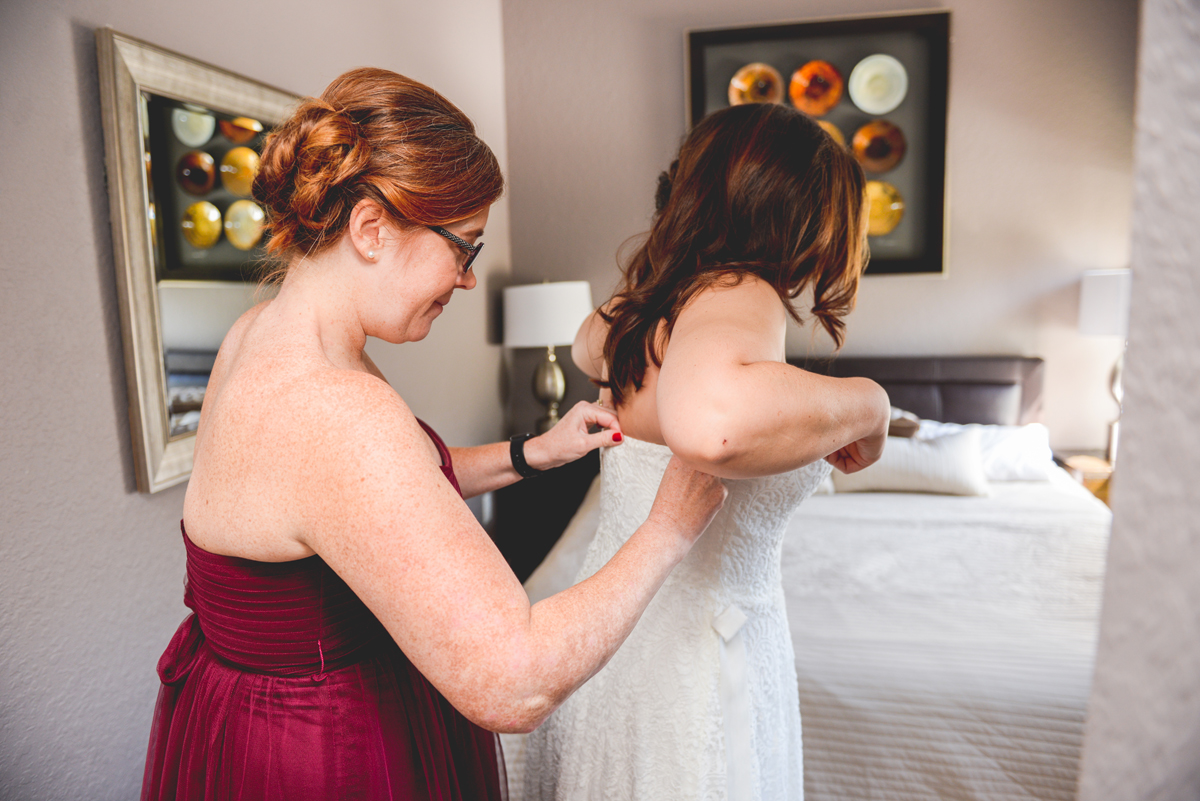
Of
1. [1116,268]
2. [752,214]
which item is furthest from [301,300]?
[1116,268]

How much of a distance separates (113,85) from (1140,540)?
4.99ft

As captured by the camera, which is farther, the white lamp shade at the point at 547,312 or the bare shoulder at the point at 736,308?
the white lamp shade at the point at 547,312

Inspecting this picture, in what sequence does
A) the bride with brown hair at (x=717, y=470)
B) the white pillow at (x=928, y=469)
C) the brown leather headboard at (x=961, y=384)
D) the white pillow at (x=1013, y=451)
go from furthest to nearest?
the brown leather headboard at (x=961, y=384) < the white pillow at (x=1013, y=451) < the white pillow at (x=928, y=469) < the bride with brown hair at (x=717, y=470)

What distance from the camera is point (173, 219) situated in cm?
136

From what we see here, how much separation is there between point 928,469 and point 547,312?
Result: 1.76 meters

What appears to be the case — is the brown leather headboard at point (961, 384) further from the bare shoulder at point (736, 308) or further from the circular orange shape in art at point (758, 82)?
the bare shoulder at point (736, 308)

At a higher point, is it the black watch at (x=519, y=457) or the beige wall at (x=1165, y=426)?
the beige wall at (x=1165, y=426)

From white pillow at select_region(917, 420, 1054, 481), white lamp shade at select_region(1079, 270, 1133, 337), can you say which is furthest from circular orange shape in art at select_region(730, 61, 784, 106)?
white pillow at select_region(917, 420, 1054, 481)

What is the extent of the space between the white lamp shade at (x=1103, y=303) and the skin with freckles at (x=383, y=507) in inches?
119

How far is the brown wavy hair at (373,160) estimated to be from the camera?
81 centimetres

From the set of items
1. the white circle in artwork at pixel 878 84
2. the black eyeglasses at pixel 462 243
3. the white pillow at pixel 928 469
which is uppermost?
the white circle in artwork at pixel 878 84

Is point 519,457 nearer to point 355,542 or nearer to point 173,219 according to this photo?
point 355,542

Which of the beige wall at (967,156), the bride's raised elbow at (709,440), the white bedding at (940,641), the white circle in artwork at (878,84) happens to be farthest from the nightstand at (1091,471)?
the bride's raised elbow at (709,440)

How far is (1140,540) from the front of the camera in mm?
183
